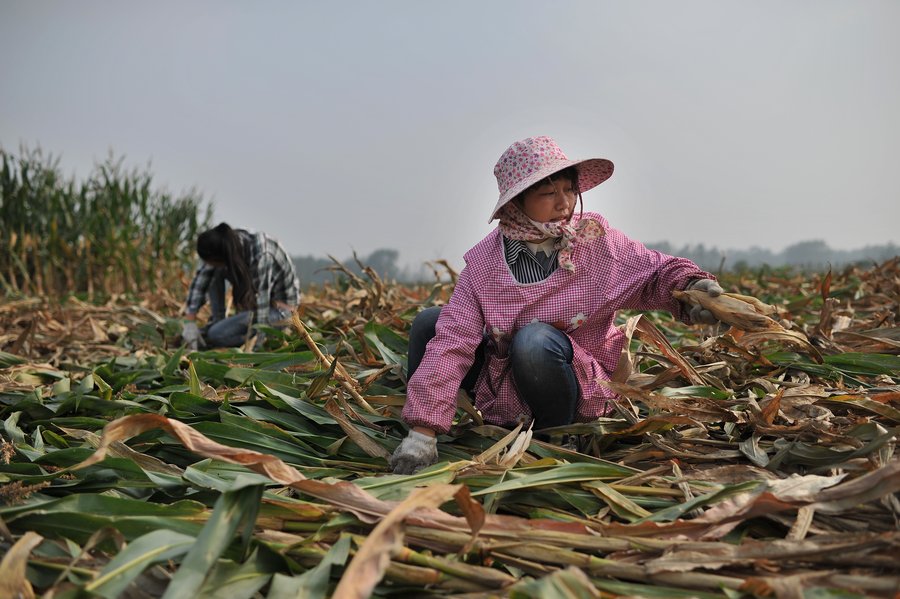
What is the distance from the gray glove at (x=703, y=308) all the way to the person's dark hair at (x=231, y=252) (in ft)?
11.7

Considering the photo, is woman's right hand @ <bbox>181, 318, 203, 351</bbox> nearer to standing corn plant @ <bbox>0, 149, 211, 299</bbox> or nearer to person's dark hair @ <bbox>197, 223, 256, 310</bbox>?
person's dark hair @ <bbox>197, 223, 256, 310</bbox>

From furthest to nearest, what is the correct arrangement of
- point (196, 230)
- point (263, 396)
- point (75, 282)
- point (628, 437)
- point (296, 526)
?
point (196, 230), point (75, 282), point (263, 396), point (628, 437), point (296, 526)

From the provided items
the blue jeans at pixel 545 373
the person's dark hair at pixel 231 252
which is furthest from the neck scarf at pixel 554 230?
the person's dark hair at pixel 231 252

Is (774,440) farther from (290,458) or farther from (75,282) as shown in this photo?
(75,282)

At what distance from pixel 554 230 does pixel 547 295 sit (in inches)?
7.6

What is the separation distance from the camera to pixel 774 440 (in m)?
1.82

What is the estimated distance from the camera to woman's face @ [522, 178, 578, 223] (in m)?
1.96

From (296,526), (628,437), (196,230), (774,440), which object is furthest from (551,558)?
(196,230)

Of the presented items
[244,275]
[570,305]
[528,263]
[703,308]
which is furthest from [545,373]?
[244,275]

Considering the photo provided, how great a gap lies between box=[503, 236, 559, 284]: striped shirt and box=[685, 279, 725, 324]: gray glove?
1.32 feet

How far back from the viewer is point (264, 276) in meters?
4.74

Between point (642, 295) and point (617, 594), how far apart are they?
1.05 metres

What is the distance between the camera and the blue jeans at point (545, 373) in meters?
1.88

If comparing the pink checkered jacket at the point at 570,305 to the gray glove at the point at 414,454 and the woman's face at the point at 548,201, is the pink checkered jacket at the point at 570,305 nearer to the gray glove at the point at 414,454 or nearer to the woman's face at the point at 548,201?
the woman's face at the point at 548,201
